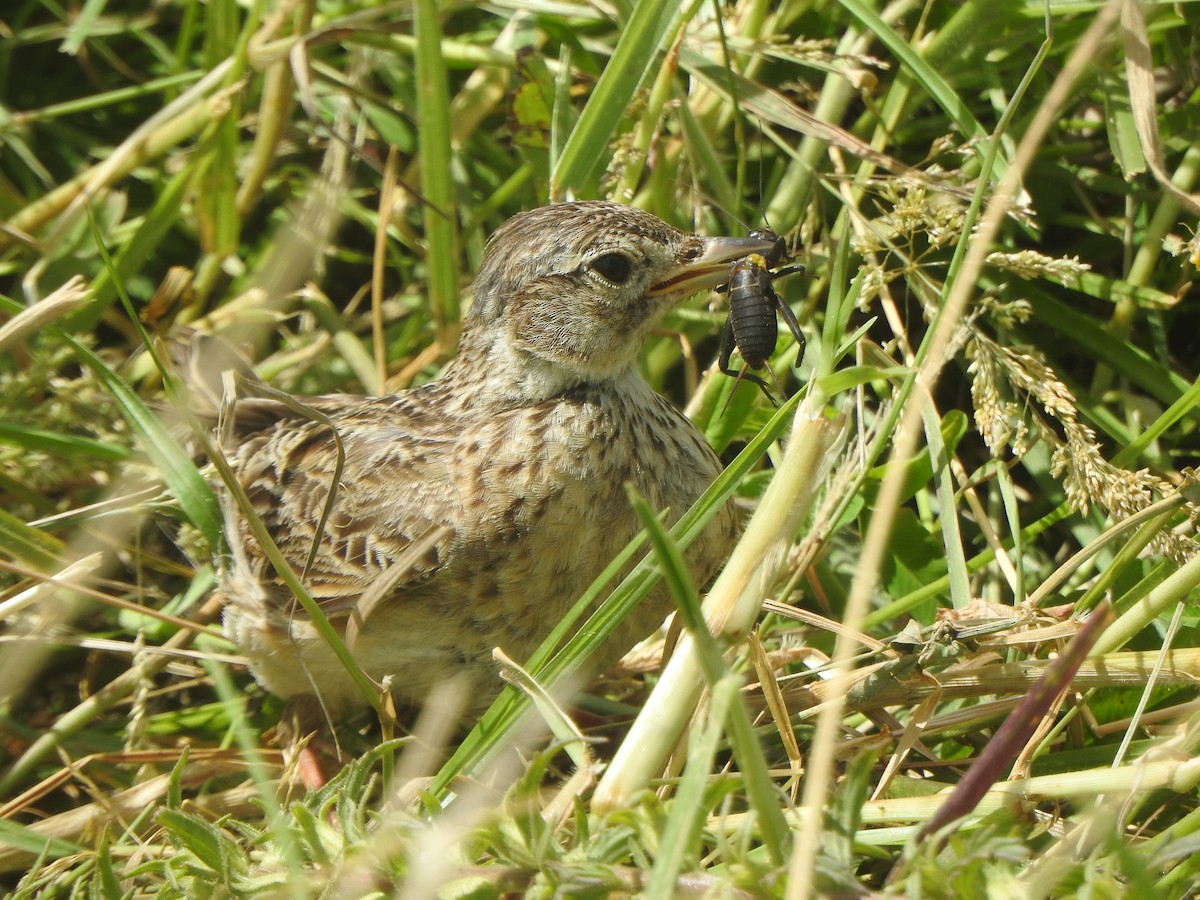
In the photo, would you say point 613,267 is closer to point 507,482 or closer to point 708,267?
point 708,267

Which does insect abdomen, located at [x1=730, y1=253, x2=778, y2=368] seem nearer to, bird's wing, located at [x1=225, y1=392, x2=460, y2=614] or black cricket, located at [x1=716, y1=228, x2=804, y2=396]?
black cricket, located at [x1=716, y1=228, x2=804, y2=396]

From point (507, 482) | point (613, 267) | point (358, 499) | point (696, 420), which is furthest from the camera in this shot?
point (696, 420)

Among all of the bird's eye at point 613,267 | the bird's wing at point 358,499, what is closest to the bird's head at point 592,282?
the bird's eye at point 613,267

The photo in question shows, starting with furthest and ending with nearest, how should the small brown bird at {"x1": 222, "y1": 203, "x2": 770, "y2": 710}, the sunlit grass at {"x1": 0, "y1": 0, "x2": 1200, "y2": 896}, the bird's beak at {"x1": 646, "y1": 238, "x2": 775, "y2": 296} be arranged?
1. the bird's beak at {"x1": 646, "y1": 238, "x2": 775, "y2": 296}
2. the small brown bird at {"x1": 222, "y1": 203, "x2": 770, "y2": 710}
3. the sunlit grass at {"x1": 0, "y1": 0, "x2": 1200, "y2": 896}

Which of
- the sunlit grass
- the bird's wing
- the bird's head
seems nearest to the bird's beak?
the bird's head

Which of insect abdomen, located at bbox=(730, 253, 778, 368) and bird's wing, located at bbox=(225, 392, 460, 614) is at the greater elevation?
insect abdomen, located at bbox=(730, 253, 778, 368)

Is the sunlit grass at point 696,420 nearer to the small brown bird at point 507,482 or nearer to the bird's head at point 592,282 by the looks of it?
the small brown bird at point 507,482

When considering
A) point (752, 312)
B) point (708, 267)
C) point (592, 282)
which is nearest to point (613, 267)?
point (592, 282)
